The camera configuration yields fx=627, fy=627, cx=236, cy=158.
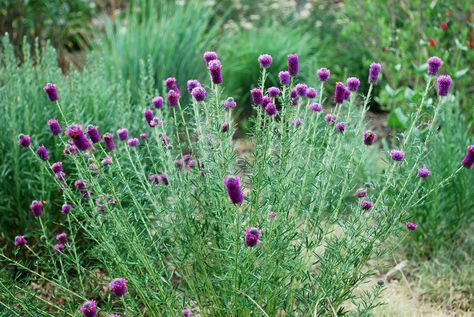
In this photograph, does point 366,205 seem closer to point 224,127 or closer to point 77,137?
point 224,127

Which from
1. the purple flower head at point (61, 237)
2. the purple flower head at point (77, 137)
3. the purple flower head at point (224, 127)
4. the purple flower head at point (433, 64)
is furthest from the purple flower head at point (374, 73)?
the purple flower head at point (61, 237)

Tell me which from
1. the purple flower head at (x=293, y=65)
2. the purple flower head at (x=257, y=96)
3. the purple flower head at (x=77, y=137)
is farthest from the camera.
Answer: the purple flower head at (x=293, y=65)

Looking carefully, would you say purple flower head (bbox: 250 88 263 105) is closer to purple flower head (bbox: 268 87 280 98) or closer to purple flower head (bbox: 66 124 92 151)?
purple flower head (bbox: 268 87 280 98)

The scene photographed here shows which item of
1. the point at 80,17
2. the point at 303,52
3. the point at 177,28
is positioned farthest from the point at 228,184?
the point at 80,17

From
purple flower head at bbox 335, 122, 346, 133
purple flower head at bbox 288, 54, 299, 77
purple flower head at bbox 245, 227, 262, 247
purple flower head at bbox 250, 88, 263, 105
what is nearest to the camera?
purple flower head at bbox 245, 227, 262, 247

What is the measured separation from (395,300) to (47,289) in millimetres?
1608

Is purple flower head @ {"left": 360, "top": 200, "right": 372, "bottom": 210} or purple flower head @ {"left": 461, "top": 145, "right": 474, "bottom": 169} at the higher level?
purple flower head @ {"left": 461, "top": 145, "right": 474, "bottom": 169}

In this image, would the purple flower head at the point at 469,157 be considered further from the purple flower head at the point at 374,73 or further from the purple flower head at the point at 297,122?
the purple flower head at the point at 297,122

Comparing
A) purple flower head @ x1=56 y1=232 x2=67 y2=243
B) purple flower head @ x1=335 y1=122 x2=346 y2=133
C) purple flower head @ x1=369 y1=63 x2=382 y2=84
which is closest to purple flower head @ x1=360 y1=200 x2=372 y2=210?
purple flower head @ x1=335 y1=122 x2=346 y2=133

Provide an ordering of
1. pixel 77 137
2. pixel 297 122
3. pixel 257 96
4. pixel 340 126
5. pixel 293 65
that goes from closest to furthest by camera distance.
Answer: pixel 77 137, pixel 257 96, pixel 293 65, pixel 340 126, pixel 297 122

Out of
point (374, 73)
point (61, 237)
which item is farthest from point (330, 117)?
point (61, 237)

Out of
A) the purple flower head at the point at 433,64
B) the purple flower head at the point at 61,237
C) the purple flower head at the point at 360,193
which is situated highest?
the purple flower head at the point at 433,64

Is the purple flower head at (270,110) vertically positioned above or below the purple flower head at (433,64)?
below

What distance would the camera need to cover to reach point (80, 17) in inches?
373
